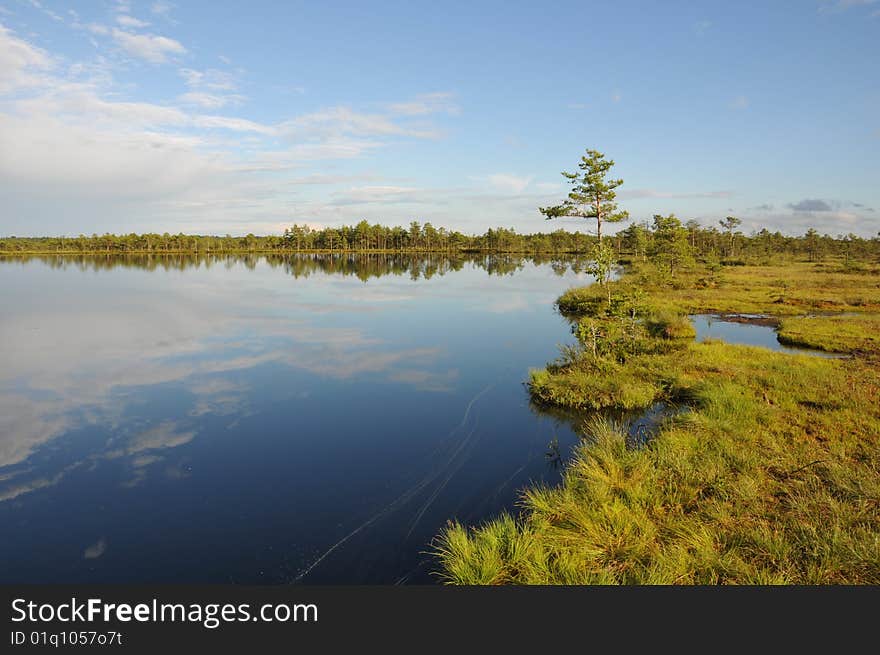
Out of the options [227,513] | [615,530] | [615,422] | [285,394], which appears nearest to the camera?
[615,530]

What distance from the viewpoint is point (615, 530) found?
782 cm

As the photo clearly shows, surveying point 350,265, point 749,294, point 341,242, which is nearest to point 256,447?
point 749,294

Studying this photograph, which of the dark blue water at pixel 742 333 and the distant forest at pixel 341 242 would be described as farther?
the distant forest at pixel 341 242

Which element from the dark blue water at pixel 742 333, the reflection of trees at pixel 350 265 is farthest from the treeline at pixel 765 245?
the dark blue water at pixel 742 333

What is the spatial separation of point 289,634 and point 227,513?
5313 millimetres

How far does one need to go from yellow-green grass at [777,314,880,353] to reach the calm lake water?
12439mm

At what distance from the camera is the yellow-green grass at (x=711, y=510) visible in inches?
267

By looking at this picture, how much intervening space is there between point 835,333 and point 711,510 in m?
24.6

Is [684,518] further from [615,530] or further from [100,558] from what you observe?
[100,558]

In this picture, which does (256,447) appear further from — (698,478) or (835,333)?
(835,333)

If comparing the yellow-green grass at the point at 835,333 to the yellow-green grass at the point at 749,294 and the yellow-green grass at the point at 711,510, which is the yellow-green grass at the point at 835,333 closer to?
the yellow-green grass at the point at 749,294

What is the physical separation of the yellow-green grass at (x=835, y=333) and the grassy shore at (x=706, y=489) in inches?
186

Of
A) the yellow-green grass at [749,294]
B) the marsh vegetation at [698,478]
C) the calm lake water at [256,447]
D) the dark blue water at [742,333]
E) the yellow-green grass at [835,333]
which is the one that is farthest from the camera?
the yellow-green grass at [749,294]

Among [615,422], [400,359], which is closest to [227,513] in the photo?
[615,422]
